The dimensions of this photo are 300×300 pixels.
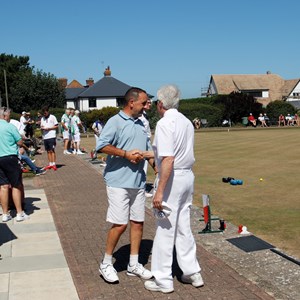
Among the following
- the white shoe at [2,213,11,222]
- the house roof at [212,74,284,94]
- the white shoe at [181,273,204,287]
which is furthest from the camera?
the house roof at [212,74,284,94]

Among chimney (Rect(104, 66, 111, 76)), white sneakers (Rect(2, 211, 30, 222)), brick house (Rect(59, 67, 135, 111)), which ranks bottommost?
white sneakers (Rect(2, 211, 30, 222))

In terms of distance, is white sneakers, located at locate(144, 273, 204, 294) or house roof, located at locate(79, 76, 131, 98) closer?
white sneakers, located at locate(144, 273, 204, 294)

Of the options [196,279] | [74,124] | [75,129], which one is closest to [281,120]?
[74,124]

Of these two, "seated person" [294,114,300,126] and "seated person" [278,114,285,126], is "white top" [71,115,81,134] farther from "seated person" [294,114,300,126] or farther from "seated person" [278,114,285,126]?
"seated person" [294,114,300,126]

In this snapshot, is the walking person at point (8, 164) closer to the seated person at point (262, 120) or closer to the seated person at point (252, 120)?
the seated person at point (252, 120)

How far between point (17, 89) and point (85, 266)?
195ft

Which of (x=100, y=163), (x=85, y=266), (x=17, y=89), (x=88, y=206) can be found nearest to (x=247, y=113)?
(x=17, y=89)

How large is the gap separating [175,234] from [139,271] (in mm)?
658

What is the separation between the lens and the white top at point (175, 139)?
4.22 m

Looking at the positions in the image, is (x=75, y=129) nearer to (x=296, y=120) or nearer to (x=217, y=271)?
(x=217, y=271)

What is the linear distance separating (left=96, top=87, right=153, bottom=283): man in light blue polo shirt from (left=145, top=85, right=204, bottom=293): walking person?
385 mm

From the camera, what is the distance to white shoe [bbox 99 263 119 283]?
15.3 ft

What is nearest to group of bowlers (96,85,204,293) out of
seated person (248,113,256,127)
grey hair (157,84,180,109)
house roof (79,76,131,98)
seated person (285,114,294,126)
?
grey hair (157,84,180,109)

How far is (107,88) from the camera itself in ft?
217
